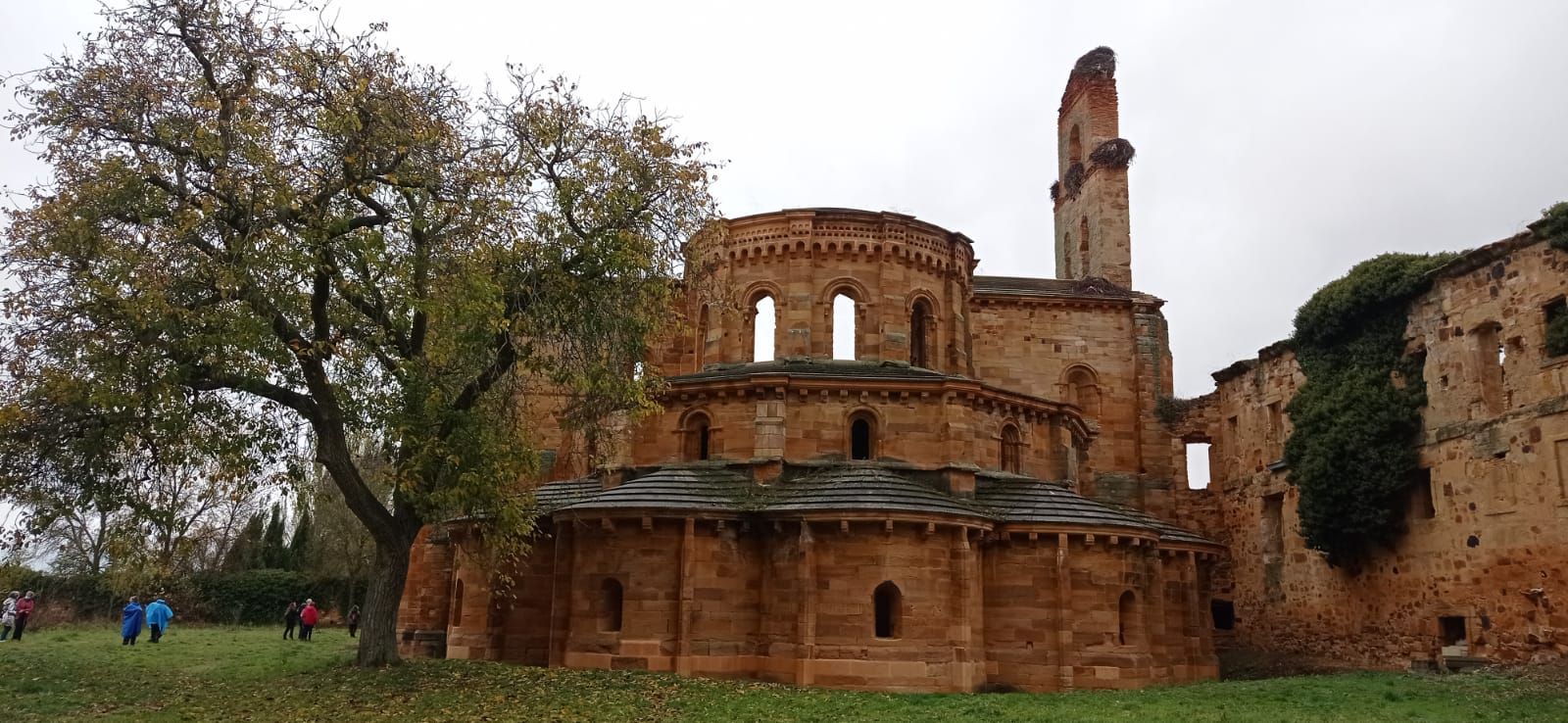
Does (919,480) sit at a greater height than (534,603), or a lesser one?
greater

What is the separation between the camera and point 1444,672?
69.7 feet

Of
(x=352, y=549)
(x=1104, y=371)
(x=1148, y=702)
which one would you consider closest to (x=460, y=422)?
(x=1148, y=702)

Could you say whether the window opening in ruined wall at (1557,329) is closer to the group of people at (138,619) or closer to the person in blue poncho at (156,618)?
the group of people at (138,619)

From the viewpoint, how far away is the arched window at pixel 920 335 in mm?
25953

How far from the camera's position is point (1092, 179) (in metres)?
35.5

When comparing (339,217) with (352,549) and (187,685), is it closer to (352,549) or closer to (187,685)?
(187,685)

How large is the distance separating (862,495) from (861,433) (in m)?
3.29

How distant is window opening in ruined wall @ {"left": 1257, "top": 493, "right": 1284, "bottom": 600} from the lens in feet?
94.1

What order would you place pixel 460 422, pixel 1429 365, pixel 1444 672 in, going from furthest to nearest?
pixel 1429 365, pixel 1444 672, pixel 460 422

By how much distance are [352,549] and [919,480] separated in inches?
1296

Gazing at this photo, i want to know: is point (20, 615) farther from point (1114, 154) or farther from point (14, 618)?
point (1114, 154)

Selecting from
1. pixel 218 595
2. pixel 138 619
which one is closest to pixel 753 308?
pixel 138 619

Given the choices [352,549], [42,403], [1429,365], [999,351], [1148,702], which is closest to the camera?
[42,403]

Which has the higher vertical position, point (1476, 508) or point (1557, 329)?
point (1557, 329)
